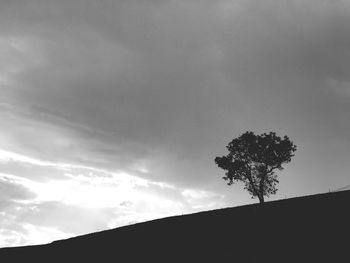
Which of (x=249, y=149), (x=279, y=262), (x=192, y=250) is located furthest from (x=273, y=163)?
(x=279, y=262)

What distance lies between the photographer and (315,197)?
36.1 m

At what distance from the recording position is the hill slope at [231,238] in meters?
27.1

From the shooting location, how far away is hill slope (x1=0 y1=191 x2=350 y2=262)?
2706 cm

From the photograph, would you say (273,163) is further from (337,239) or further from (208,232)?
(337,239)

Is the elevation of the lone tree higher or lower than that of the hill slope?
higher

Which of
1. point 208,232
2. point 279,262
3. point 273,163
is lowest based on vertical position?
point 279,262

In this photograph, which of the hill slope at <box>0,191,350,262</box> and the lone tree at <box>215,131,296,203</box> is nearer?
the hill slope at <box>0,191,350,262</box>

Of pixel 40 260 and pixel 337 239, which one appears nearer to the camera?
pixel 337 239

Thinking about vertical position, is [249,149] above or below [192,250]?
above

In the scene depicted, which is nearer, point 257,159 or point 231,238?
point 231,238

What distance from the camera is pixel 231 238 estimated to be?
32.9m

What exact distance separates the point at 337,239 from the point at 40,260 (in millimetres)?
30002

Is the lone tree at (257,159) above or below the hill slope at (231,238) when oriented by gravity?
above

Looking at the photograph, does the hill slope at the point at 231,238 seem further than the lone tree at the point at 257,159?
No
